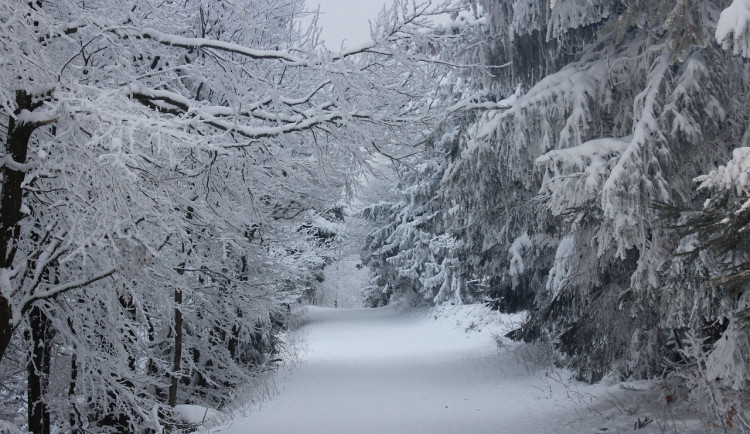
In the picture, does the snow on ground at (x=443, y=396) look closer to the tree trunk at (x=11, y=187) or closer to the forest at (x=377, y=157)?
the forest at (x=377, y=157)

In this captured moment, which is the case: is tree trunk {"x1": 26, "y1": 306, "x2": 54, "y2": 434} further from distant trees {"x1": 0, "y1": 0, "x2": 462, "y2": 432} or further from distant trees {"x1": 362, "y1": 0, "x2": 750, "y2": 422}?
distant trees {"x1": 362, "y1": 0, "x2": 750, "y2": 422}

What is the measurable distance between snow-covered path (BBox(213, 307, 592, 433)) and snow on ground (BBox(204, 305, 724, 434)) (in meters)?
0.02

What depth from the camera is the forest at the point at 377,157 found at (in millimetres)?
3781

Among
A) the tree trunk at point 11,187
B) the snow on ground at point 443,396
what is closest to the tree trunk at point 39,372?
the tree trunk at point 11,187

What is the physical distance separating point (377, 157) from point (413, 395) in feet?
17.9

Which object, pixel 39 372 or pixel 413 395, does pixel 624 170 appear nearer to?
pixel 39 372

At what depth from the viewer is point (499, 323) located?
1808 centimetres

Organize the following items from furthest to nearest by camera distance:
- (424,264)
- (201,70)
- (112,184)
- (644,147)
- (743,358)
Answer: (424,264), (201,70), (644,147), (743,358), (112,184)

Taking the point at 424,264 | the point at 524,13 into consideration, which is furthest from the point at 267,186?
the point at 424,264

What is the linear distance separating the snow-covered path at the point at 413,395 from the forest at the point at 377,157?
1.30 meters

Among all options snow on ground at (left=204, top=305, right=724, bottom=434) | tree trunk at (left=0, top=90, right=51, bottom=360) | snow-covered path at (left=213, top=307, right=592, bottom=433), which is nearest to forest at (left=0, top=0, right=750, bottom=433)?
tree trunk at (left=0, top=90, right=51, bottom=360)

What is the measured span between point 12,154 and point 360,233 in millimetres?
38035

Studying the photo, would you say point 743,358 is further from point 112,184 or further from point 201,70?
point 201,70

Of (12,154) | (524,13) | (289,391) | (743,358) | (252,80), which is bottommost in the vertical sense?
(289,391)
